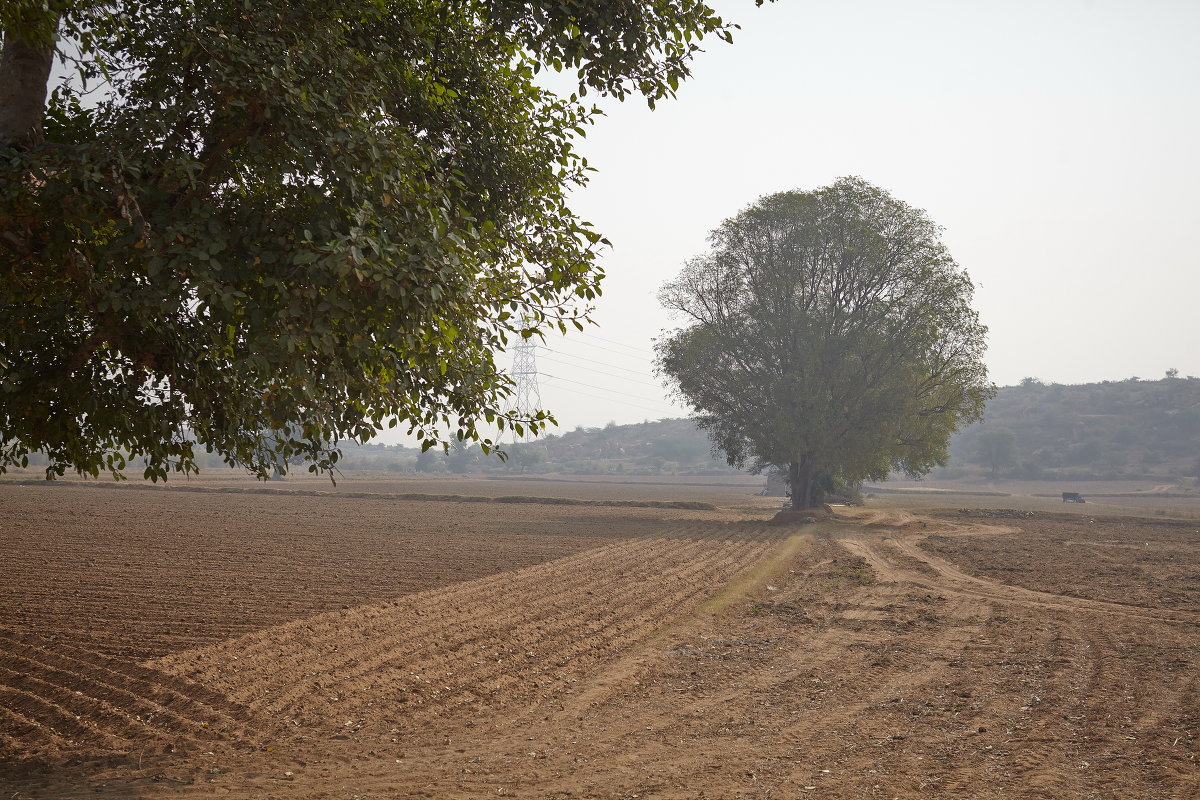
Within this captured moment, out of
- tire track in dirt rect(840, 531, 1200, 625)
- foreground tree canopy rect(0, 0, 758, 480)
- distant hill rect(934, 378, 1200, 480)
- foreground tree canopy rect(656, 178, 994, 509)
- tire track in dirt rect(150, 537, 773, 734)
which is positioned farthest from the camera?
distant hill rect(934, 378, 1200, 480)

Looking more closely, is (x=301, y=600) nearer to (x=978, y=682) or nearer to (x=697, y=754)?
(x=697, y=754)

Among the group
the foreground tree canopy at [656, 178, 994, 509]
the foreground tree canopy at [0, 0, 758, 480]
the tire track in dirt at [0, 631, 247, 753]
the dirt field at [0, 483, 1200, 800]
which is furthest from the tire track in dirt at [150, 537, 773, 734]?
the foreground tree canopy at [656, 178, 994, 509]

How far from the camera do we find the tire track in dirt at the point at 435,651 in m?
9.30

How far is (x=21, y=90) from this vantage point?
697cm

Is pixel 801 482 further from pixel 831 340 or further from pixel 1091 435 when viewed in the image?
pixel 1091 435

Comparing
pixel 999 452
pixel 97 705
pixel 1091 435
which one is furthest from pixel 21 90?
pixel 1091 435

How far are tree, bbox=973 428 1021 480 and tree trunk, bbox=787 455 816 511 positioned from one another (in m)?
91.8

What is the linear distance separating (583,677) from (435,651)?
2.31m

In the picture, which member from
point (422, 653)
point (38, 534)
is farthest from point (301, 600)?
point (38, 534)

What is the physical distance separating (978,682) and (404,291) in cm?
831

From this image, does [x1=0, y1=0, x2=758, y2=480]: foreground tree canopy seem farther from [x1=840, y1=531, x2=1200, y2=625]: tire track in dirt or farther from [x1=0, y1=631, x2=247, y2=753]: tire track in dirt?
[x1=840, y1=531, x2=1200, y2=625]: tire track in dirt

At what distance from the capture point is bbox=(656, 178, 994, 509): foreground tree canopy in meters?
39.2

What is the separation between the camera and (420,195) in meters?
7.27

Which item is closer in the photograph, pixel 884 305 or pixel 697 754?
pixel 697 754
